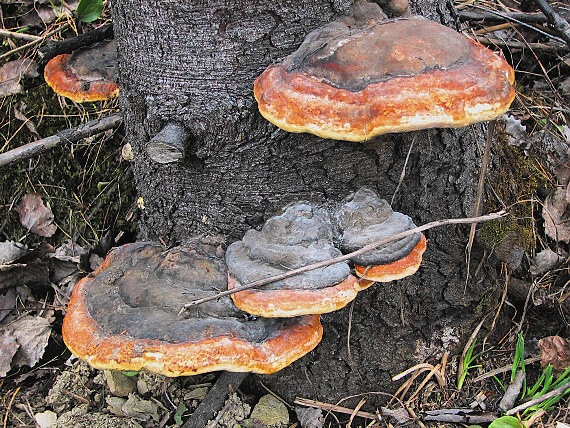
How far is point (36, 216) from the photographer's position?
3850mm

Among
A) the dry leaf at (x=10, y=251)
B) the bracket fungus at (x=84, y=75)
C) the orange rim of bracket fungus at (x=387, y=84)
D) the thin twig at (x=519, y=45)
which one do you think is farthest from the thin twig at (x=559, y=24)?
the dry leaf at (x=10, y=251)

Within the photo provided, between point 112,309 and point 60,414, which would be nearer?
point 112,309

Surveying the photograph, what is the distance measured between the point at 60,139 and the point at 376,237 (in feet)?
6.52

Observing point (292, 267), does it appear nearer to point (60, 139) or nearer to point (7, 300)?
point (60, 139)

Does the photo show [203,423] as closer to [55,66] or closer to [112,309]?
[112,309]

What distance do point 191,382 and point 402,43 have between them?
2.07 meters

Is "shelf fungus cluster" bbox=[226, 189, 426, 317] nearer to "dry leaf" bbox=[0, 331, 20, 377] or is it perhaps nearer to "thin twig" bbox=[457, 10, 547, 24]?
"thin twig" bbox=[457, 10, 547, 24]

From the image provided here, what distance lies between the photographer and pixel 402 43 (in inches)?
70.0

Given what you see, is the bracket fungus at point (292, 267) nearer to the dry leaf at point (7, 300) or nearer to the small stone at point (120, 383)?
the small stone at point (120, 383)

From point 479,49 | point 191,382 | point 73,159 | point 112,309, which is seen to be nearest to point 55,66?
point 73,159

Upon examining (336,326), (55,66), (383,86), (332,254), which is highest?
(383,86)

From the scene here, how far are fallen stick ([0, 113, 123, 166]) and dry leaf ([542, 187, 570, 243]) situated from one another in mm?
2440

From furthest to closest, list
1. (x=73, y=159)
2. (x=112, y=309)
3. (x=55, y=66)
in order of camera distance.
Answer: (x=73, y=159) < (x=55, y=66) < (x=112, y=309)

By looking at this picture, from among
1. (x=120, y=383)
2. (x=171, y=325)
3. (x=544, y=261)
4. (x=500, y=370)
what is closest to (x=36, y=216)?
(x=120, y=383)
